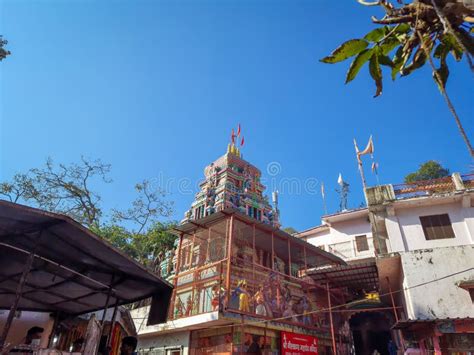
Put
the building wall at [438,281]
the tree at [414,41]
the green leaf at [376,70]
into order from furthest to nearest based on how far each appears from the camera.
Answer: the building wall at [438,281], the green leaf at [376,70], the tree at [414,41]

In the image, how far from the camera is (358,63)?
8.84 feet

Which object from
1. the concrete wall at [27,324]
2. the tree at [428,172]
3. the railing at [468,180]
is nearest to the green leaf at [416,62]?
the concrete wall at [27,324]

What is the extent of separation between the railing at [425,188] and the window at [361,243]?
777 centimetres

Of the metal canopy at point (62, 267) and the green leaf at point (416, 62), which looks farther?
the metal canopy at point (62, 267)

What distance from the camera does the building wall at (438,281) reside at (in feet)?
42.4

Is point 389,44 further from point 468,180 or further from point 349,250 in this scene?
point 349,250

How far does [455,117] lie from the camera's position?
89.3 inches

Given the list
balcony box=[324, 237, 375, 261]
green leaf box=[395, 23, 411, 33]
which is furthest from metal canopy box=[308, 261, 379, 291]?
green leaf box=[395, 23, 411, 33]

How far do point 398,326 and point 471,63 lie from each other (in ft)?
43.6

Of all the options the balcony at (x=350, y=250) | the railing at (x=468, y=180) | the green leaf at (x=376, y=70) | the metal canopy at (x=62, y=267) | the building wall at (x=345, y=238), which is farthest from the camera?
the building wall at (x=345, y=238)

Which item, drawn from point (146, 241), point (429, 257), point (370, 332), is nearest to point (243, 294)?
point (429, 257)

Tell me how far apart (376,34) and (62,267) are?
5.70 m

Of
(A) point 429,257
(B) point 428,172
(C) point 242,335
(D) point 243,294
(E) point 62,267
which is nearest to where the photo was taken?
(E) point 62,267

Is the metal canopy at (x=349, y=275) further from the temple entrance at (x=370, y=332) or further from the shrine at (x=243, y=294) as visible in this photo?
the temple entrance at (x=370, y=332)
